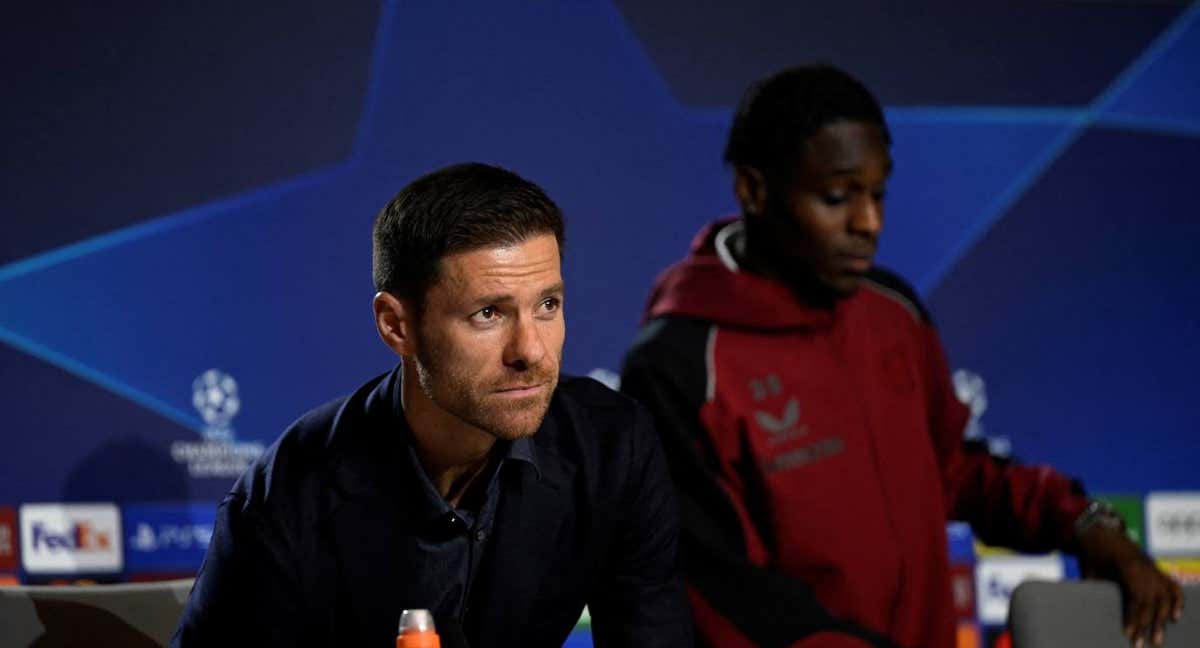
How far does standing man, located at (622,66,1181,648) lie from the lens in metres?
2.08

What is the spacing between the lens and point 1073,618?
2033 millimetres

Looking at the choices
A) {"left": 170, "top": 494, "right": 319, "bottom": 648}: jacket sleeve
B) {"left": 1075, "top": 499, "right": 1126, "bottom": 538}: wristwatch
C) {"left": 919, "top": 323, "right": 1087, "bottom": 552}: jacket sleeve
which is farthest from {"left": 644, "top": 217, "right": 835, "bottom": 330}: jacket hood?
{"left": 170, "top": 494, "right": 319, "bottom": 648}: jacket sleeve

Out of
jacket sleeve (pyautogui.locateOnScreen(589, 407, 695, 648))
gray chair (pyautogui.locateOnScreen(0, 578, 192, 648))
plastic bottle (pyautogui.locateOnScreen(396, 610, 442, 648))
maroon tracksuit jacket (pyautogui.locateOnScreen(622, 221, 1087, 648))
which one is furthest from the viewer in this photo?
maroon tracksuit jacket (pyautogui.locateOnScreen(622, 221, 1087, 648))

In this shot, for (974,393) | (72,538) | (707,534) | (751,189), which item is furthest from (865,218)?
(72,538)

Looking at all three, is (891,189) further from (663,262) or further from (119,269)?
(119,269)

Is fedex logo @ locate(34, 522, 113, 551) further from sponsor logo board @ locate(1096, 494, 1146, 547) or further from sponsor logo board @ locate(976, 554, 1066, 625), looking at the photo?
sponsor logo board @ locate(1096, 494, 1146, 547)

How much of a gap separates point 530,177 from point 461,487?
131 centimetres

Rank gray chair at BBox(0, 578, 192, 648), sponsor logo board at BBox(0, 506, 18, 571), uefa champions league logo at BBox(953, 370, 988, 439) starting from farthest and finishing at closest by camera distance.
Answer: uefa champions league logo at BBox(953, 370, 988, 439) → sponsor logo board at BBox(0, 506, 18, 571) → gray chair at BBox(0, 578, 192, 648)

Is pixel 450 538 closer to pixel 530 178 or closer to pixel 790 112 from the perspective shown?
pixel 790 112

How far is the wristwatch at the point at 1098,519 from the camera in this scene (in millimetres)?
2170

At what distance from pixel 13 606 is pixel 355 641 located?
531 mm

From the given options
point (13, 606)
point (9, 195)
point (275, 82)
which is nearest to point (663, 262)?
point (275, 82)

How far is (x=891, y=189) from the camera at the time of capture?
126 inches

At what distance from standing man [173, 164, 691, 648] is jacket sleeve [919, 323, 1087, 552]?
2.23ft
